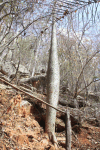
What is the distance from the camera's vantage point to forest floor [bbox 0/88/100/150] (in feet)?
7.41

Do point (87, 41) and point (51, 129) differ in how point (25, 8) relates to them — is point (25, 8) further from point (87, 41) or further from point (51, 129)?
point (87, 41)

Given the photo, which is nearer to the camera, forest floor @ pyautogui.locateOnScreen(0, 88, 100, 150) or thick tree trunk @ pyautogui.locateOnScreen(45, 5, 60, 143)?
forest floor @ pyautogui.locateOnScreen(0, 88, 100, 150)

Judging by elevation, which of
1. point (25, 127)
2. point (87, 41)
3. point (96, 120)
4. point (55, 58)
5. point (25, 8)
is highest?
point (87, 41)

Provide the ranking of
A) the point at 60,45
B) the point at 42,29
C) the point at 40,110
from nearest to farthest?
the point at 40,110 < the point at 42,29 < the point at 60,45

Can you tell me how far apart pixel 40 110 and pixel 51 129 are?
82 centimetres

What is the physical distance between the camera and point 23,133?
8.43ft

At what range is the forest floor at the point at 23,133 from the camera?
7.41 ft

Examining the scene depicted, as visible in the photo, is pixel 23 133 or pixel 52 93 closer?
pixel 23 133

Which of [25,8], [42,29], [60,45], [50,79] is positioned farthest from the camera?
[60,45]

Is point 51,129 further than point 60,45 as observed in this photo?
No

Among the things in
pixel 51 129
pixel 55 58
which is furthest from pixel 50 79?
pixel 51 129

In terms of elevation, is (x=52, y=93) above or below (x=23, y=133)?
above

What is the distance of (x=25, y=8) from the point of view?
122 inches

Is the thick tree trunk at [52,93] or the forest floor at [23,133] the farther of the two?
the thick tree trunk at [52,93]
